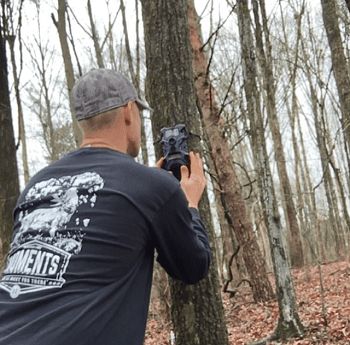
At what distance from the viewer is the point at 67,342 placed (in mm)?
1285

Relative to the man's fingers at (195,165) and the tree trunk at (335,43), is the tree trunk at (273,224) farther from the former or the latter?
the man's fingers at (195,165)

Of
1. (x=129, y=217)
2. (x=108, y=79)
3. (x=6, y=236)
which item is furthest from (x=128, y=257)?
(x=6, y=236)

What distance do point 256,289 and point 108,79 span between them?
21.8 ft

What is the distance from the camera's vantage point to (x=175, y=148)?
7.72 ft

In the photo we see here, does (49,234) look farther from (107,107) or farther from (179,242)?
(107,107)

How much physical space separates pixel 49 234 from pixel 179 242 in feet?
1.57

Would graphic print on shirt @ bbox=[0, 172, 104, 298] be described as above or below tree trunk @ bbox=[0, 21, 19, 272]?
below

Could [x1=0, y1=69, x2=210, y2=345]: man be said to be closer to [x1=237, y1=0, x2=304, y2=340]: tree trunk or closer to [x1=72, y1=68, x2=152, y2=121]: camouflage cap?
[x1=72, y1=68, x2=152, y2=121]: camouflage cap

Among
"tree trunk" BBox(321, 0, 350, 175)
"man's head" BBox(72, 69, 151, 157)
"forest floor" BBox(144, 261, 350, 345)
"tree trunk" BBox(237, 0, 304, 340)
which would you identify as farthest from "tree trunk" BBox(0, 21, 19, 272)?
"tree trunk" BBox(321, 0, 350, 175)

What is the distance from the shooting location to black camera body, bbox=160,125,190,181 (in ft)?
7.58

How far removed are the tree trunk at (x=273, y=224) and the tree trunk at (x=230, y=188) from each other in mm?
2561

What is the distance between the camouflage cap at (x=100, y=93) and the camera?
68.0 inches

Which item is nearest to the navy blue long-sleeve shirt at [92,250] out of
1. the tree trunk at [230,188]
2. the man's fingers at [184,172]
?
the man's fingers at [184,172]

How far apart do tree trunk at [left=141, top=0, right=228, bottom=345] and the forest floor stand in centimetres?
251
